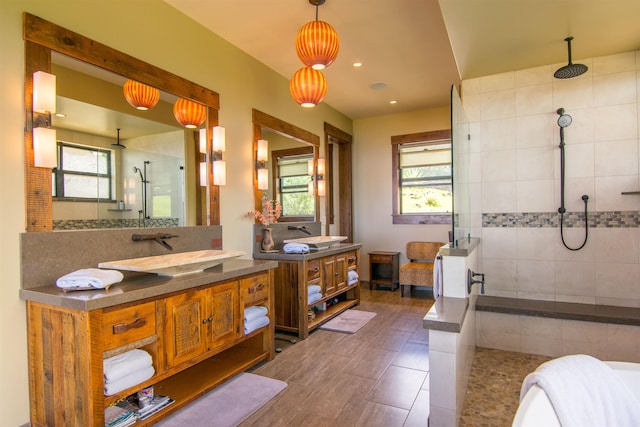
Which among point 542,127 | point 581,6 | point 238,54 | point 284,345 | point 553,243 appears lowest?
point 284,345

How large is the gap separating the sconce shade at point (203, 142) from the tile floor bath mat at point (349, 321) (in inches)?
87.3

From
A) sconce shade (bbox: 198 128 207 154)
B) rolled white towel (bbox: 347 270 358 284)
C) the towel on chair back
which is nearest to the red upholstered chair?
rolled white towel (bbox: 347 270 358 284)

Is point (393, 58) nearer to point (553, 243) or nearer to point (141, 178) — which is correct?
point (553, 243)

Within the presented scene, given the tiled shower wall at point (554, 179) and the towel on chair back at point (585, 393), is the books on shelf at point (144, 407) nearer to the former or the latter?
the towel on chair back at point (585, 393)

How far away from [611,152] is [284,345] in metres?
3.53

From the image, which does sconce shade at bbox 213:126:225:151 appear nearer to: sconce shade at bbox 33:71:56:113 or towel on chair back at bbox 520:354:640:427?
sconce shade at bbox 33:71:56:113

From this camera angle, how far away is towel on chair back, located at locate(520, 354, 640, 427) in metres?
1.19

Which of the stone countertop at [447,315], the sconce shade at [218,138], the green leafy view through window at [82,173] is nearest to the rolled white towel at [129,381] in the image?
the green leafy view through window at [82,173]

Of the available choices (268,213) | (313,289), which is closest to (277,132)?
(268,213)

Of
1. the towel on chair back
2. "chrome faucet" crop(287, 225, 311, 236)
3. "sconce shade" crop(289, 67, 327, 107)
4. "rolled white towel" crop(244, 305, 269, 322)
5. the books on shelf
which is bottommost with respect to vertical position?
the books on shelf

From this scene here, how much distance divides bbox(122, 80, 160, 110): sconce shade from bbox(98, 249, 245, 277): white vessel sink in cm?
117

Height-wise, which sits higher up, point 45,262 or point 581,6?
point 581,6

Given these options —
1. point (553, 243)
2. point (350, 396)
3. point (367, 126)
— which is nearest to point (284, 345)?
point (350, 396)

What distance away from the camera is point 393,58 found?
3900mm
